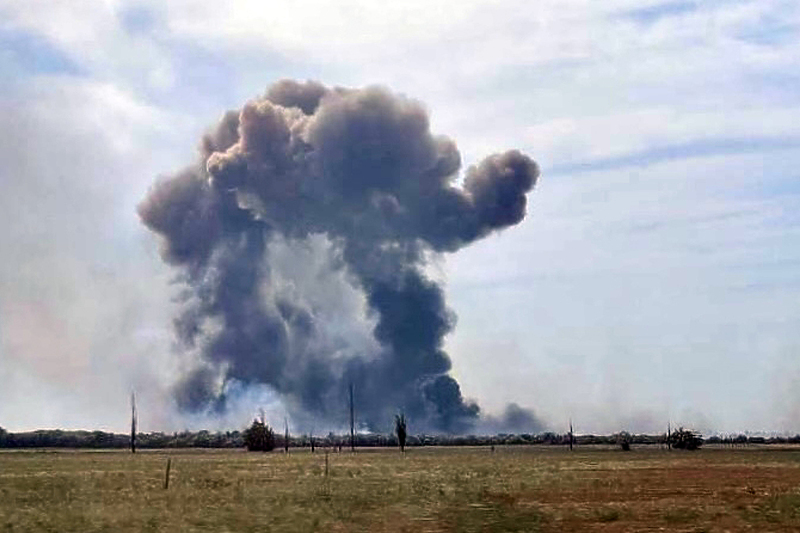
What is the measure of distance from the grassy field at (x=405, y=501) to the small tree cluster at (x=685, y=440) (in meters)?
94.0

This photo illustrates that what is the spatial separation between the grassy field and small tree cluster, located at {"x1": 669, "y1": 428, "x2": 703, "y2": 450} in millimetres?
93960

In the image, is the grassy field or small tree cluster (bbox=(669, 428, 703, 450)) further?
small tree cluster (bbox=(669, 428, 703, 450))

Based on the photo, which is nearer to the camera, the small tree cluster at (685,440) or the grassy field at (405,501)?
the grassy field at (405,501)

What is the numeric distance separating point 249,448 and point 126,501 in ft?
418

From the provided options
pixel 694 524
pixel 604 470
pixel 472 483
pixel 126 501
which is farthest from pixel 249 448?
pixel 694 524

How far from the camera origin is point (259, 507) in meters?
49.4

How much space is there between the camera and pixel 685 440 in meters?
178

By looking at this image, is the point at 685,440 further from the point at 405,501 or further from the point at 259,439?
the point at 405,501

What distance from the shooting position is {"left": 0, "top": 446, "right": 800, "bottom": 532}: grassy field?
139ft

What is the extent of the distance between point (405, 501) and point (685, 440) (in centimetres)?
13118

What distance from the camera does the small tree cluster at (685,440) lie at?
175 metres

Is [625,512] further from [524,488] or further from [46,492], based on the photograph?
[46,492]

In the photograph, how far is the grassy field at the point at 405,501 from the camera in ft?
139

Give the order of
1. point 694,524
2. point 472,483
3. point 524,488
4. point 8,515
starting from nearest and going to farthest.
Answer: point 694,524 → point 8,515 → point 524,488 → point 472,483
